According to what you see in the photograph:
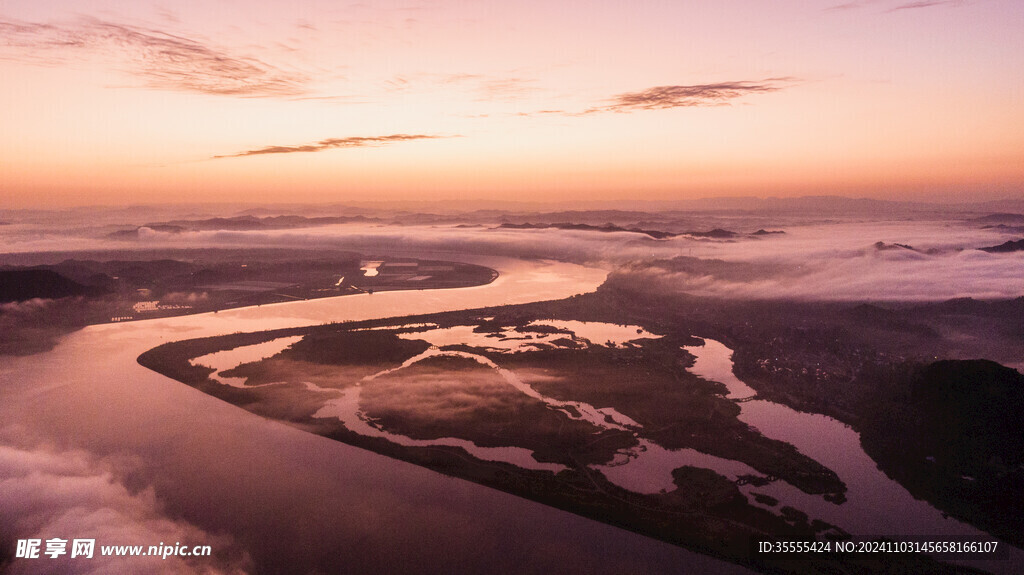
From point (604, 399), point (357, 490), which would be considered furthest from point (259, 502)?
point (604, 399)

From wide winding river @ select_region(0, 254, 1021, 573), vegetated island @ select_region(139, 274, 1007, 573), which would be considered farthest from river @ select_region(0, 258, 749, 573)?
vegetated island @ select_region(139, 274, 1007, 573)

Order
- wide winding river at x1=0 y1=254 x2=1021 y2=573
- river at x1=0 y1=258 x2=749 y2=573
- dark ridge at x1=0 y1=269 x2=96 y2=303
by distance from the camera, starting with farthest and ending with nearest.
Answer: dark ridge at x1=0 y1=269 x2=96 y2=303
wide winding river at x1=0 y1=254 x2=1021 y2=573
river at x1=0 y1=258 x2=749 y2=573

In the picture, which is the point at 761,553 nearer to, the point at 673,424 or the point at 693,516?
the point at 693,516

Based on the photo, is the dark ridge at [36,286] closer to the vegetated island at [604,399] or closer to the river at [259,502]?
the vegetated island at [604,399]

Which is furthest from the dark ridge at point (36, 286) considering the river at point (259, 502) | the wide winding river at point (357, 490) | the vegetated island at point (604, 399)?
the river at point (259, 502)

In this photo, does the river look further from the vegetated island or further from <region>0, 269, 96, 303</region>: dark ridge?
<region>0, 269, 96, 303</region>: dark ridge

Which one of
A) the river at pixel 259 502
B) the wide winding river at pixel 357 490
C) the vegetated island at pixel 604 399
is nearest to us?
the river at pixel 259 502

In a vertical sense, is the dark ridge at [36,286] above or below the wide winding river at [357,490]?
above
